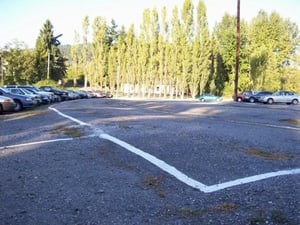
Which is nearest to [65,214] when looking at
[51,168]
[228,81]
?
[51,168]

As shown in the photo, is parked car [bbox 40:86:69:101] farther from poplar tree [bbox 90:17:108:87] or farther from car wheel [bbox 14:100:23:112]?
poplar tree [bbox 90:17:108:87]

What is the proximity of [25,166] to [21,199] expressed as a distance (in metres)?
1.90

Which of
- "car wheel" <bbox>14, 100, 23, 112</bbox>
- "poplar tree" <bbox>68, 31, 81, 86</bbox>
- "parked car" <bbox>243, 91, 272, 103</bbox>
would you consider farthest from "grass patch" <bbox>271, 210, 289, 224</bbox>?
"poplar tree" <bbox>68, 31, 81, 86</bbox>

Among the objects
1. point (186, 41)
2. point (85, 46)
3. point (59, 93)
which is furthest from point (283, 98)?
point (85, 46)

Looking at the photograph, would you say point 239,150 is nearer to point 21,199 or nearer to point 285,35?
point 21,199

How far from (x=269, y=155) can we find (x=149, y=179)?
3223mm

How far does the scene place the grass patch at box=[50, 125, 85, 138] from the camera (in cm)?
1024

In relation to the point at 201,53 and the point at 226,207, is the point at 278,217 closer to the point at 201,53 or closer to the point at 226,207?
the point at 226,207

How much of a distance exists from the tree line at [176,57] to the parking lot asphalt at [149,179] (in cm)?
5044

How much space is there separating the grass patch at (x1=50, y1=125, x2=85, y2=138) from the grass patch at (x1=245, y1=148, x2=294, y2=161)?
478 cm

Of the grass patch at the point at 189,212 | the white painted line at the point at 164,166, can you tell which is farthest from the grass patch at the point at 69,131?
the grass patch at the point at 189,212

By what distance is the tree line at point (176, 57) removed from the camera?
60188 mm

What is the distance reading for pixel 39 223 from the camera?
403cm

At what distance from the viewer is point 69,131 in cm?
1103
